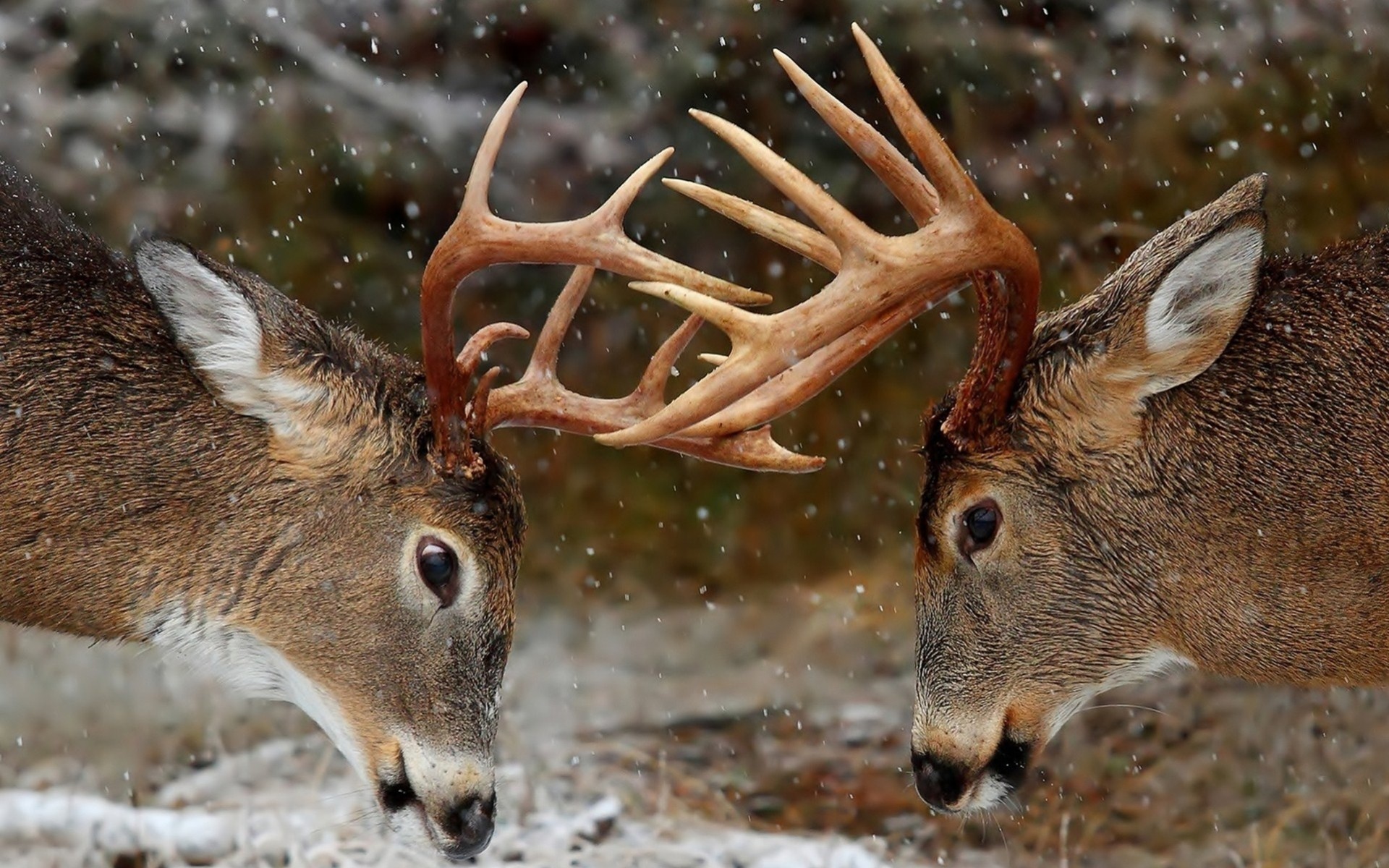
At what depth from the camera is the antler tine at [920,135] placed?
3.54 meters

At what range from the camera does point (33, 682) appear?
6.46m

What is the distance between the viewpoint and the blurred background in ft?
21.1

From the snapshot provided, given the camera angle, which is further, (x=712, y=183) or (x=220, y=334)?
(x=712, y=183)

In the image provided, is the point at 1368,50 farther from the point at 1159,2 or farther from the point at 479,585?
the point at 479,585

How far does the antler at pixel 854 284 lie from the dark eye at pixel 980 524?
0.95 ft

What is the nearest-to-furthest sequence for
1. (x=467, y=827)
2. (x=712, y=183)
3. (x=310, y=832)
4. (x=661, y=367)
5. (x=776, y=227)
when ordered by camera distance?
(x=776, y=227)
(x=467, y=827)
(x=661, y=367)
(x=310, y=832)
(x=712, y=183)

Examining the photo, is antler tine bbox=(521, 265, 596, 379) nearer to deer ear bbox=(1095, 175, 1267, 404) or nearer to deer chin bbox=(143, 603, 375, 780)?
deer chin bbox=(143, 603, 375, 780)

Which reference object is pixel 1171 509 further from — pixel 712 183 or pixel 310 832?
pixel 712 183

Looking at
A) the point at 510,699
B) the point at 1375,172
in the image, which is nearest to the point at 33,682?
the point at 510,699

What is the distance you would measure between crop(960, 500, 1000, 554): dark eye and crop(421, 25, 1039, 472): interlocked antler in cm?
15

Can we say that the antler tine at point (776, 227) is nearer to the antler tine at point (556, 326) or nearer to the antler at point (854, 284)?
the antler at point (854, 284)

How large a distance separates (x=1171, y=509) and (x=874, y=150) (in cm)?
99

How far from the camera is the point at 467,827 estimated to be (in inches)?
155

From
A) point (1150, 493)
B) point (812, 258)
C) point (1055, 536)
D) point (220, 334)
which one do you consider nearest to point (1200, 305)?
point (1150, 493)
